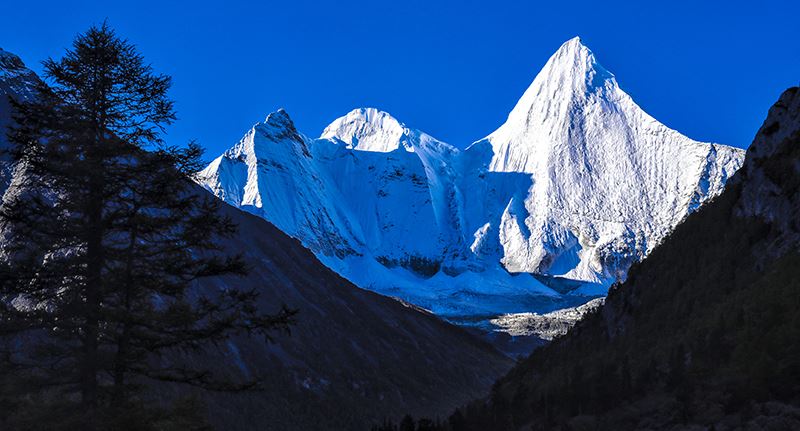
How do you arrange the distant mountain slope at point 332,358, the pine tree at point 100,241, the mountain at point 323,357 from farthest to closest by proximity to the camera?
the distant mountain slope at point 332,358, the mountain at point 323,357, the pine tree at point 100,241

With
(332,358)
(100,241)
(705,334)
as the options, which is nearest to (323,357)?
(332,358)

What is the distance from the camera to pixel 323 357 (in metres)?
85.8

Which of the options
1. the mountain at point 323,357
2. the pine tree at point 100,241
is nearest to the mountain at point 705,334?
the pine tree at point 100,241

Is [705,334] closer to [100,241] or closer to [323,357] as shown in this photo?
[100,241]

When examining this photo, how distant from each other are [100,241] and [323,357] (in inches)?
2805

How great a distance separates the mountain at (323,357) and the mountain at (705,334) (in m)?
20.2

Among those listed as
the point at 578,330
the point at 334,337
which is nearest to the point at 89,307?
the point at 578,330

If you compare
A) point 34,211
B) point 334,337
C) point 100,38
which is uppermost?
point 334,337

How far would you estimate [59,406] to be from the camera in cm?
1473

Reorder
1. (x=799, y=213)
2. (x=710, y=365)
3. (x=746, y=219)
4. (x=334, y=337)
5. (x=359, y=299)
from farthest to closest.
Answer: (x=359, y=299) < (x=334, y=337) < (x=746, y=219) < (x=799, y=213) < (x=710, y=365)

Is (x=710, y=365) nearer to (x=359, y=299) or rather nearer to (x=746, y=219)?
(x=746, y=219)

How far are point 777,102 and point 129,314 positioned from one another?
36924mm

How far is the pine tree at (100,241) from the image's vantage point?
15.4 metres

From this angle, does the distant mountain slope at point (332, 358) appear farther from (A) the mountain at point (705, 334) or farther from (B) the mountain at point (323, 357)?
(A) the mountain at point (705, 334)
